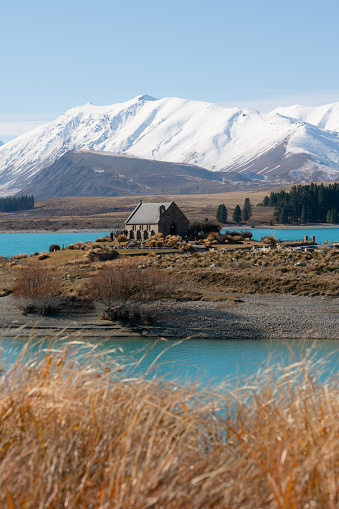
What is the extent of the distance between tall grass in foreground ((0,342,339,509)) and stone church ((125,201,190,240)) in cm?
6047

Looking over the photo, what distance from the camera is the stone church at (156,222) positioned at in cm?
6656

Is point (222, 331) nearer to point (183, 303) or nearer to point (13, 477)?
point (183, 303)

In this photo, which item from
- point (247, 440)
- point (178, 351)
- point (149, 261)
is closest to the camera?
point (247, 440)

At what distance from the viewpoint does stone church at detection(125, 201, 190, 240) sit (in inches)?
2621

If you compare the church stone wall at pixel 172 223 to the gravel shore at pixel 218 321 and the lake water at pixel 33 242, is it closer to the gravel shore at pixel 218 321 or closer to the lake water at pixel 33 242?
the lake water at pixel 33 242

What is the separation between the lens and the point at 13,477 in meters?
4.22

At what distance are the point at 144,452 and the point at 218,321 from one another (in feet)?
72.9

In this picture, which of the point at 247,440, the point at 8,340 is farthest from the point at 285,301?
the point at 247,440

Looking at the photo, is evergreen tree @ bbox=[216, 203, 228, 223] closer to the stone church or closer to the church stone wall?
the church stone wall

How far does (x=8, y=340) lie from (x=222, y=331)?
964 cm

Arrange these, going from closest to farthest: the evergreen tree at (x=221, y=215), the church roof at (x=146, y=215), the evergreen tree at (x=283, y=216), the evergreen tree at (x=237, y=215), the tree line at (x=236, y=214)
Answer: the church roof at (x=146, y=215)
the evergreen tree at (x=221, y=215)
the tree line at (x=236, y=214)
the evergreen tree at (x=283, y=216)
the evergreen tree at (x=237, y=215)

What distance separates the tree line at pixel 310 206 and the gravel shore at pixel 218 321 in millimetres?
105090

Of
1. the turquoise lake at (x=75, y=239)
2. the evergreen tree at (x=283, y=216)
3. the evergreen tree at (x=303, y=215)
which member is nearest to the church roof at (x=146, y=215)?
the turquoise lake at (x=75, y=239)

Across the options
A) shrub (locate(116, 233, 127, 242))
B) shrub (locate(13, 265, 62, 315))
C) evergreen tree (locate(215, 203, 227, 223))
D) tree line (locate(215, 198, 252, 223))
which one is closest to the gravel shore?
shrub (locate(13, 265, 62, 315))
